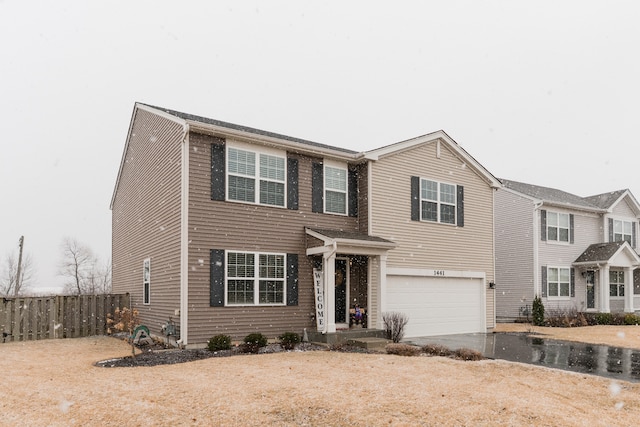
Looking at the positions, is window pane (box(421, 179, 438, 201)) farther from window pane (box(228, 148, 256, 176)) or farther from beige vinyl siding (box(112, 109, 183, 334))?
Answer: beige vinyl siding (box(112, 109, 183, 334))

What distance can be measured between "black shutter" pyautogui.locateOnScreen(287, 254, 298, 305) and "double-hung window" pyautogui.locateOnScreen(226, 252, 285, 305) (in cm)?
15

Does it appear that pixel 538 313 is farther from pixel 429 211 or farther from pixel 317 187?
pixel 317 187

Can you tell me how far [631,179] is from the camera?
130750 mm

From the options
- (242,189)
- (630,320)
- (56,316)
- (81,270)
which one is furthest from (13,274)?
(630,320)

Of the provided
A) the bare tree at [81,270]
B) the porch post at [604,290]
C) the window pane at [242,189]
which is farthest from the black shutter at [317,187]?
the bare tree at [81,270]

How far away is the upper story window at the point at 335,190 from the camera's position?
52.0ft

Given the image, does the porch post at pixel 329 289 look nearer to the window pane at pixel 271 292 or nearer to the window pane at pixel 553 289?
the window pane at pixel 271 292

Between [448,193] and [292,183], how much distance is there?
20.6 ft

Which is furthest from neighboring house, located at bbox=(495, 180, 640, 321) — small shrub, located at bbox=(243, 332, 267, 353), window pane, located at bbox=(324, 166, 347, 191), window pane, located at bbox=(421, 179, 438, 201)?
small shrub, located at bbox=(243, 332, 267, 353)

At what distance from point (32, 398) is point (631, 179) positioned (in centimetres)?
14886

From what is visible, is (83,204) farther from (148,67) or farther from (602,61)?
(602,61)

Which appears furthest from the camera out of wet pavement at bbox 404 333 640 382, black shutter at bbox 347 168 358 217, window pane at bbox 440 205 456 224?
window pane at bbox 440 205 456 224

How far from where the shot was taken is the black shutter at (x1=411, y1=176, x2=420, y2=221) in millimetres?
17250

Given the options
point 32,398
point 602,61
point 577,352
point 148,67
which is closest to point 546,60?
point 602,61
